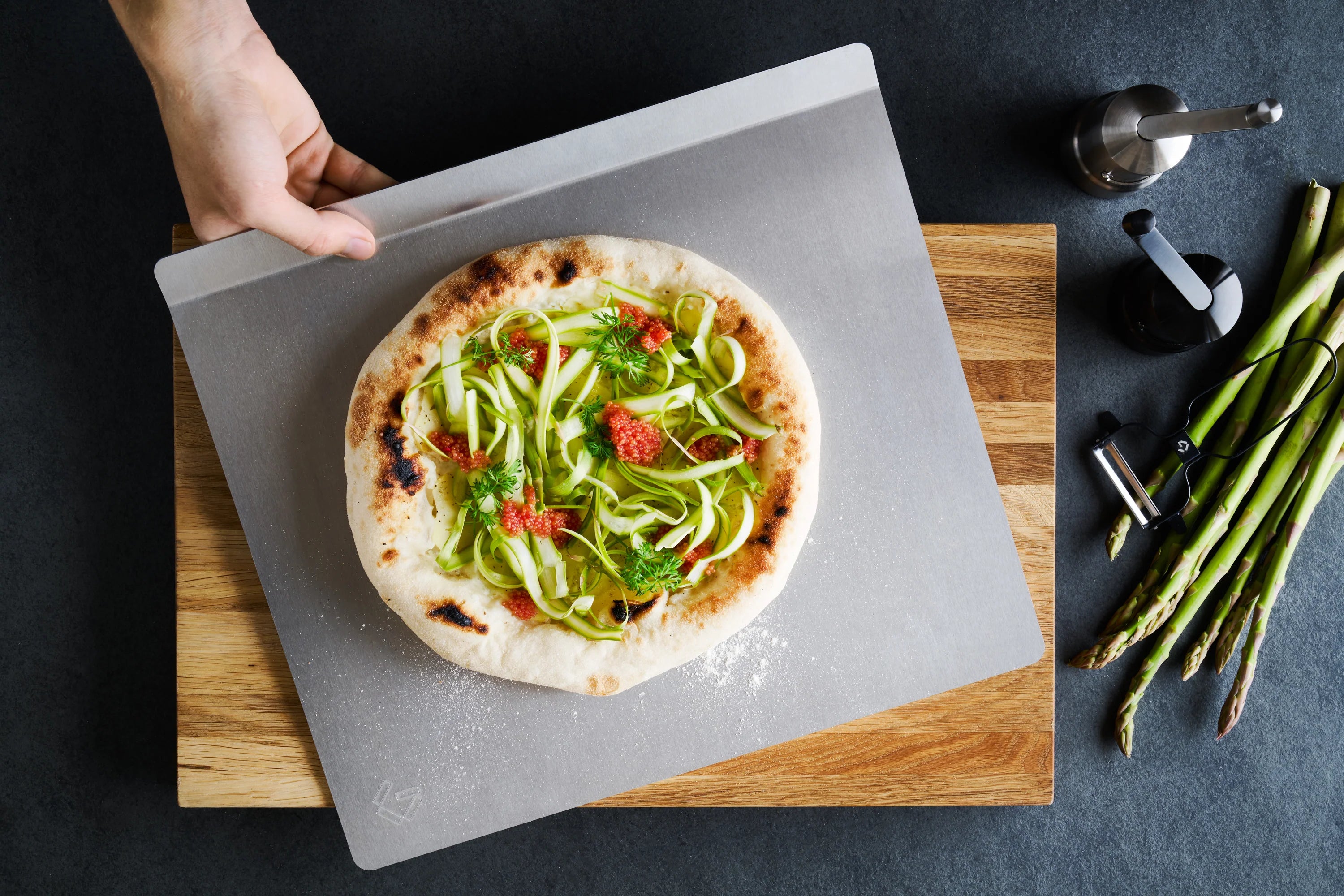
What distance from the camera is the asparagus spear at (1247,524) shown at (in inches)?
112

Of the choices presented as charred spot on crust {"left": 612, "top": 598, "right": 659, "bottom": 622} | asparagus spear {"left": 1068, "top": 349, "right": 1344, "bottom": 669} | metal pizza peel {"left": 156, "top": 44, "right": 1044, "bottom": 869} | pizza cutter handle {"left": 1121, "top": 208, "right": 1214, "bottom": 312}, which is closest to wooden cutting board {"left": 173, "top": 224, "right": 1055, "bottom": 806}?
metal pizza peel {"left": 156, "top": 44, "right": 1044, "bottom": 869}

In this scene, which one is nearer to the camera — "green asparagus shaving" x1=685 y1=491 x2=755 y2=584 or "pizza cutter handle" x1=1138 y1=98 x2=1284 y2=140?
"pizza cutter handle" x1=1138 y1=98 x2=1284 y2=140

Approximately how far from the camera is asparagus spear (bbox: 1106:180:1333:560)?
2.91 m

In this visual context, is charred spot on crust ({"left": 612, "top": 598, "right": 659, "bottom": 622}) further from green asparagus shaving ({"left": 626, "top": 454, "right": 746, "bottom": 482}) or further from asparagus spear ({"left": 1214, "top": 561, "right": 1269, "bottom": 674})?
asparagus spear ({"left": 1214, "top": 561, "right": 1269, "bottom": 674})

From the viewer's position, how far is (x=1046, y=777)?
272cm

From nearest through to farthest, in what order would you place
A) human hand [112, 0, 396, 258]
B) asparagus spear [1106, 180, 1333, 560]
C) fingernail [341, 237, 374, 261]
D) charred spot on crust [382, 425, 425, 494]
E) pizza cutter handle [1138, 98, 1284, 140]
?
pizza cutter handle [1138, 98, 1284, 140], human hand [112, 0, 396, 258], charred spot on crust [382, 425, 425, 494], fingernail [341, 237, 374, 261], asparagus spear [1106, 180, 1333, 560]

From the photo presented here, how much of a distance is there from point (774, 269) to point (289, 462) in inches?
67.6

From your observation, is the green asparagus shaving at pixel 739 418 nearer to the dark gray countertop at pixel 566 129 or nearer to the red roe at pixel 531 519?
the red roe at pixel 531 519

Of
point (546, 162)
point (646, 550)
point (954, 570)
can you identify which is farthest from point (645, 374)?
point (954, 570)

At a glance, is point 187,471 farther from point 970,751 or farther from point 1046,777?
point 1046,777

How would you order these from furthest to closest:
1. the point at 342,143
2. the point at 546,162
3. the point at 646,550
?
the point at 342,143
the point at 546,162
the point at 646,550

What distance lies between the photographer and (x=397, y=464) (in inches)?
94.8

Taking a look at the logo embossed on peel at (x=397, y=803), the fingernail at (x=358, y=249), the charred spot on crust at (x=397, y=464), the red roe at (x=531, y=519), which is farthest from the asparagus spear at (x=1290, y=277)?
the fingernail at (x=358, y=249)

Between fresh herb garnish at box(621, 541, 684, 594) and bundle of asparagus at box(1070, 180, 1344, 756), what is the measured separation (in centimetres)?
172
